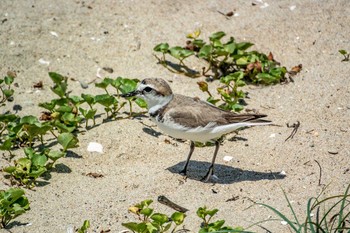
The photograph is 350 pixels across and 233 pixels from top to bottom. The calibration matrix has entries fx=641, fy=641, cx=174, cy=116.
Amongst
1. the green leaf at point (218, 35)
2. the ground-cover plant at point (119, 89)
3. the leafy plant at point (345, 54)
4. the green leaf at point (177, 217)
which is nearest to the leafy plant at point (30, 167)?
the ground-cover plant at point (119, 89)

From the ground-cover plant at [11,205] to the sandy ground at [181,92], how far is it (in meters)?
0.09

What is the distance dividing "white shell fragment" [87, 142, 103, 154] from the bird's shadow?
0.78 metres

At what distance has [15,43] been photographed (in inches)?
320

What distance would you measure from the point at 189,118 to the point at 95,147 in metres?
1.19

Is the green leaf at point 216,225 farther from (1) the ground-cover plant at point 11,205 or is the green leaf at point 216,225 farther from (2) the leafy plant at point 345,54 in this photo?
(2) the leafy plant at point 345,54

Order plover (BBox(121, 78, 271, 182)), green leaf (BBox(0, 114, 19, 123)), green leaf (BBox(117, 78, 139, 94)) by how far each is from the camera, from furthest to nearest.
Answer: green leaf (BBox(117, 78, 139, 94)) → green leaf (BBox(0, 114, 19, 123)) → plover (BBox(121, 78, 271, 182))

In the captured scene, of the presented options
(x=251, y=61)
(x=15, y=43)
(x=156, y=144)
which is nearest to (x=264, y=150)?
(x=156, y=144)

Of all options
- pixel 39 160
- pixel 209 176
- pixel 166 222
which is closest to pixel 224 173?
pixel 209 176

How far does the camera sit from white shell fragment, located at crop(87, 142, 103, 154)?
6.56 metres

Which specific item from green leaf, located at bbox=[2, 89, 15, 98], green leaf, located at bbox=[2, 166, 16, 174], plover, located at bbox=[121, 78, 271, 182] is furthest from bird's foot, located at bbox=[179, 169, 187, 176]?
green leaf, located at bbox=[2, 89, 15, 98]

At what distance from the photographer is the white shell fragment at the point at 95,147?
656 cm

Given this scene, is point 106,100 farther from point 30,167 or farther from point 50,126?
point 30,167

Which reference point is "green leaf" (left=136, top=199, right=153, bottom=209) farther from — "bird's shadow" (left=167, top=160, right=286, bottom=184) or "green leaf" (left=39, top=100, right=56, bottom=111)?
"green leaf" (left=39, top=100, right=56, bottom=111)

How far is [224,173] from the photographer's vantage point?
621cm
